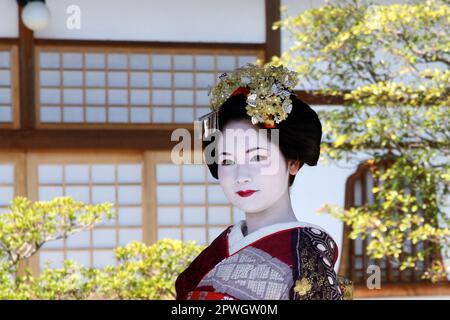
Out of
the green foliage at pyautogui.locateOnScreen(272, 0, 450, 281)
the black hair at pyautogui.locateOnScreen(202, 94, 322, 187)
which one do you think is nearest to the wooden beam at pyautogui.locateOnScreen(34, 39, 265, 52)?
the green foliage at pyautogui.locateOnScreen(272, 0, 450, 281)

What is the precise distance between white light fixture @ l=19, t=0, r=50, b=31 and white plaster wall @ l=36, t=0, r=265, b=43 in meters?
0.35

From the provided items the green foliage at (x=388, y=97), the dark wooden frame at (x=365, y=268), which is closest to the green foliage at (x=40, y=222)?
the green foliage at (x=388, y=97)

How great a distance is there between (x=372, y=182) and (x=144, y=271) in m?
2.32

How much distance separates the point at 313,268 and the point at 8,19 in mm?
6016

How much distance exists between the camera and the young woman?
2.15 meters

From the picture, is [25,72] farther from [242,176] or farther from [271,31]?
[242,176]

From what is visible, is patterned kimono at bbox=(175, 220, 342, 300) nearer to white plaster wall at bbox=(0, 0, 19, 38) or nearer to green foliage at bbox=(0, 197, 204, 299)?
green foliage at bbox=(0, 197, 204, 299)

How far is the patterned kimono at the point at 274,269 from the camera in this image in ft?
6.91

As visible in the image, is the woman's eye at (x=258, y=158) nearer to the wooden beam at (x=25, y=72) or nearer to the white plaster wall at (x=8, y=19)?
the wooden beam at (x=25, y=72)

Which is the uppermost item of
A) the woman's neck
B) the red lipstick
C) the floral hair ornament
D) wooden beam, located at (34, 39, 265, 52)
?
wooden beam, located at (34, 39, 265, 52)

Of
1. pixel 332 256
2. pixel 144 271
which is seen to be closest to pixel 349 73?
pixel 144 271

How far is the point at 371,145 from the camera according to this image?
23.7 feet

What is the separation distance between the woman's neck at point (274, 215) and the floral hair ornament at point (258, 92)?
7.8 inches

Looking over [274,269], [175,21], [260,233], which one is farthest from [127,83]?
[274,269]
